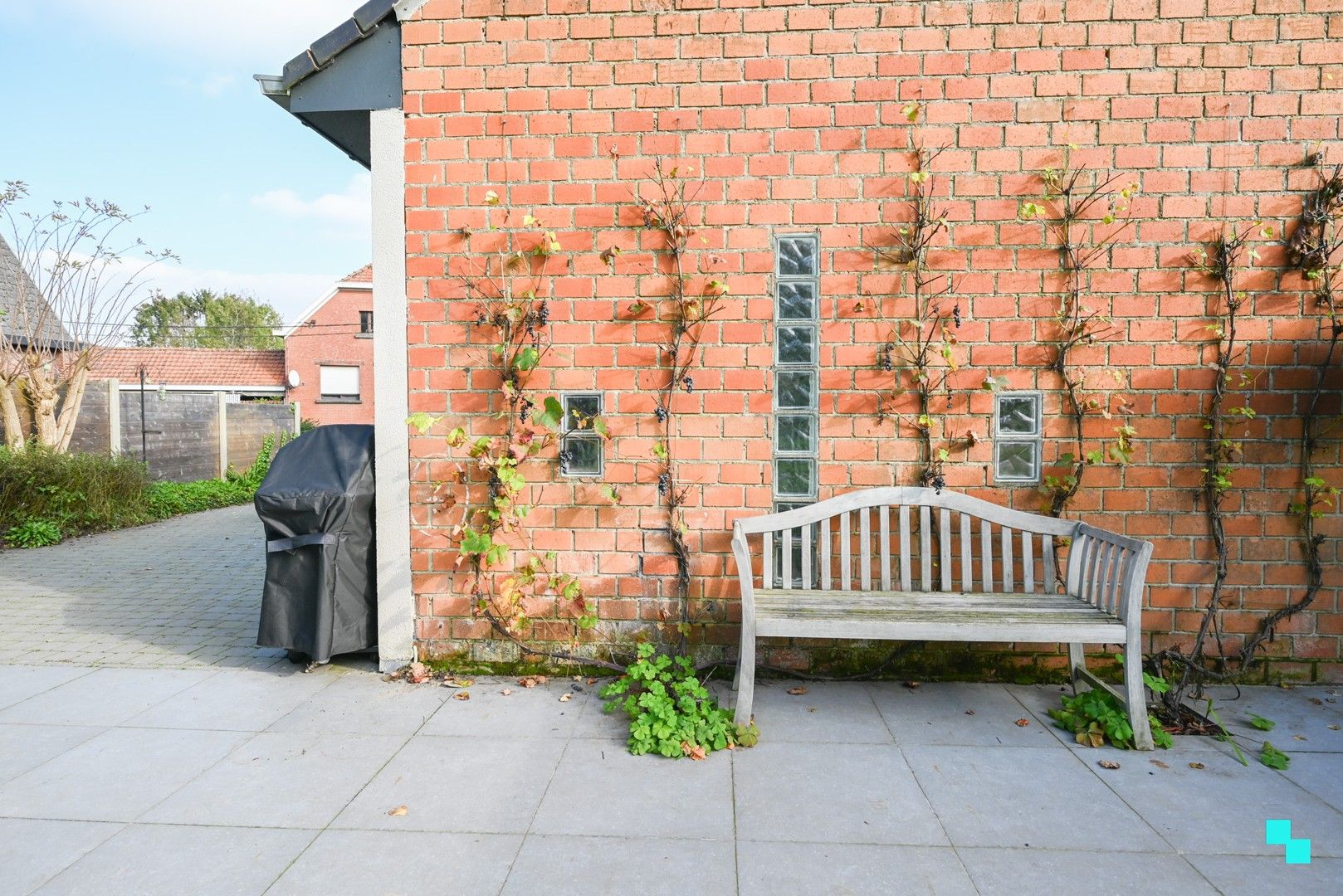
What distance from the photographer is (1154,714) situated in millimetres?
3352

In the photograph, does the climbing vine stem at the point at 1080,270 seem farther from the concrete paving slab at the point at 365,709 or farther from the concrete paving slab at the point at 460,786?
the concrete paving slab at the point at 365,709

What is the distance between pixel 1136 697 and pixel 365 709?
3472 mm

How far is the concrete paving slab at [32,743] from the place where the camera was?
2973 millimetres

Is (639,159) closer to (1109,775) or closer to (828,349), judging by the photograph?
(828,349)

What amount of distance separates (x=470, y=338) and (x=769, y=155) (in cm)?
182

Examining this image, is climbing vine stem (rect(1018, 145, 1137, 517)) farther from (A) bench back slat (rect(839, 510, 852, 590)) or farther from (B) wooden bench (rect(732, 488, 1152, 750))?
(A) bench back slat (rect(839, 510, 852, 590))

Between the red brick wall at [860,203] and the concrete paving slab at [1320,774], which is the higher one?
the red brick wall at [860,203]

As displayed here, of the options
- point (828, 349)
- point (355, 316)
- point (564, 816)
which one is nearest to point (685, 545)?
point (828, 349)

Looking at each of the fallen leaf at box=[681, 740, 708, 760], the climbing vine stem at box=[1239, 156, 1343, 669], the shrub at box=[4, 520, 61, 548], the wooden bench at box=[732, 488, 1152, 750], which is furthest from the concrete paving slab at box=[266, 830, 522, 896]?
the shrub at box=[4, 520, 61, 548]

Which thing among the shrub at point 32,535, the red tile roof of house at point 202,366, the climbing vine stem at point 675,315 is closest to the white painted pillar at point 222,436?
the shrub at point 32,535

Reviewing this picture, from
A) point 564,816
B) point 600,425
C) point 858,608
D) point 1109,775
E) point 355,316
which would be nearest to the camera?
point 564,816

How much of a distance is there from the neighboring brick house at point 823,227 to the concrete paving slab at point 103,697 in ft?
3.68

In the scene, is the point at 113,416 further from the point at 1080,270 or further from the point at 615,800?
the point at 1080,270

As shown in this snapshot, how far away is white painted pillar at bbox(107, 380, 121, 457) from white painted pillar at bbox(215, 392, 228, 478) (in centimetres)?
243
